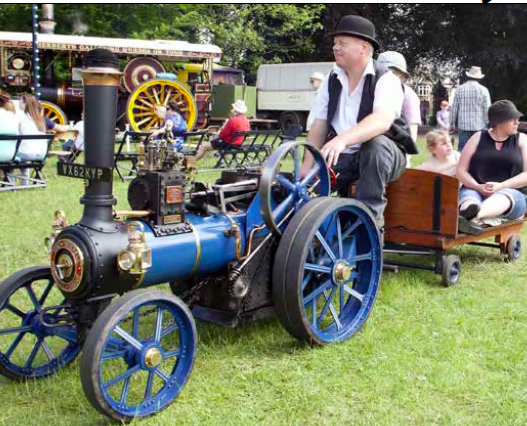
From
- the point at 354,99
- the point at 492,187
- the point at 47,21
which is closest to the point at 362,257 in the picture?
the point at 354,99

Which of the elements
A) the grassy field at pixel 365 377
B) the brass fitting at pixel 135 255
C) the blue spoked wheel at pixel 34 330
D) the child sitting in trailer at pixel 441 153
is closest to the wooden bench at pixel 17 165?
the child sitting in trailer at pixel 441 153

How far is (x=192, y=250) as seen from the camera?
10.0ft

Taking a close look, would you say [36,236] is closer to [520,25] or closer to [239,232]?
[239,232]

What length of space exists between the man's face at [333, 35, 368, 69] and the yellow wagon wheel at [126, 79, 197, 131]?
34.1 feet

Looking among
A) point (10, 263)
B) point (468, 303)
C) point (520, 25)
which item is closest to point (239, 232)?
point (468, 303)

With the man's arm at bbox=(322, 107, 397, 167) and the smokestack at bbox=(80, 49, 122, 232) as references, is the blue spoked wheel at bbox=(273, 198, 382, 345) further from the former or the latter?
the smokestack at bbox=(80, 49, 122, 232)

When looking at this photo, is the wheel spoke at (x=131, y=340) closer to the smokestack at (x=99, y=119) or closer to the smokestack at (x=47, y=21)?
the smokestack at (x=99, y=119)

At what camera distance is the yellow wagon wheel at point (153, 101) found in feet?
47.0

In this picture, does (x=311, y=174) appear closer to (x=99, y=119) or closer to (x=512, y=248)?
(x=99, y=119)

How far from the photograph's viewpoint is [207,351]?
3410 mm

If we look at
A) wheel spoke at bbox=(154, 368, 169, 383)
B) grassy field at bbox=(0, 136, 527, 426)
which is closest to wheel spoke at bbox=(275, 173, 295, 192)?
grassy field at bbox=(0, 136, 527, 426)

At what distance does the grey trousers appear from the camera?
394 cm

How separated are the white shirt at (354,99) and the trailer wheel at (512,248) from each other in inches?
76.7

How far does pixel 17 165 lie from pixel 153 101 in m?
6.63
